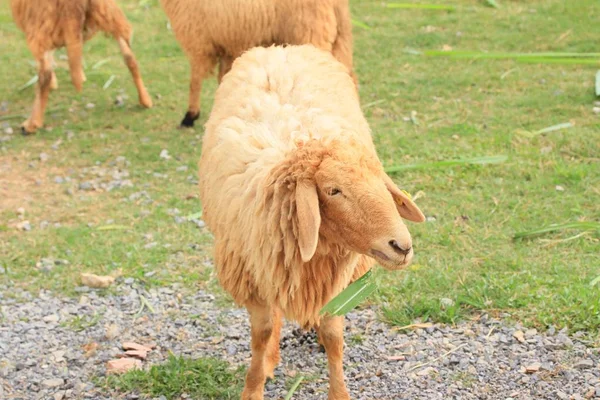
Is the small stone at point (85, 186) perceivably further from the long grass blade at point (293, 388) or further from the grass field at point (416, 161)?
the long grass blade at point (293, 388)

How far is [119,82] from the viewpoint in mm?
9047

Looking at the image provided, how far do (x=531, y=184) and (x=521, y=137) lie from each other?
0.84 m

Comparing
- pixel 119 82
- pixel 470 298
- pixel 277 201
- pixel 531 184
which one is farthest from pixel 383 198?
pixel 119 82

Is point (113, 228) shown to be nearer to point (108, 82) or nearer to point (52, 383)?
point (52, 383)

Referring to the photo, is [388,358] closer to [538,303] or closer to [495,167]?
[538,303]

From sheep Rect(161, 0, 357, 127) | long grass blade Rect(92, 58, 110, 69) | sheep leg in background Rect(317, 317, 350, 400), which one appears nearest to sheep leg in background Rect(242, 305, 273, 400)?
sheep leg in background Rect(317, 317, 350, 400)

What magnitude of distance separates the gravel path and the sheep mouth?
117 centimetres

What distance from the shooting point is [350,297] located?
365 cm

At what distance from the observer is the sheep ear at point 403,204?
3535 millimetres

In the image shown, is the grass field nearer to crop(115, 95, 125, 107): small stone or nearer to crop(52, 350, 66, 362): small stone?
crop(115, 95, 125, 107): small stone

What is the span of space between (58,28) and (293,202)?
4.91 metres

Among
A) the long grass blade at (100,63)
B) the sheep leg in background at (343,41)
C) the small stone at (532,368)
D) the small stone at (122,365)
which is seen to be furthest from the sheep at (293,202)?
the long grass blade at (100,63)

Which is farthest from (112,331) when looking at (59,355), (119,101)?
(119,101)

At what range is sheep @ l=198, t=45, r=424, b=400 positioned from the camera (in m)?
3.32
